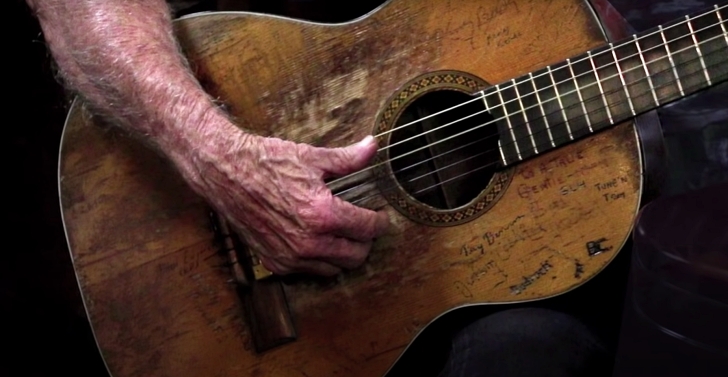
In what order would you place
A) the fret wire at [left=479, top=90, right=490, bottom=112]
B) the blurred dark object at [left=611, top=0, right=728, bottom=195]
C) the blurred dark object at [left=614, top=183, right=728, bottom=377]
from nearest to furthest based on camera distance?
the blurred dark object at [left=614, top=183, right=728, bottom=377] → the fret wire at [left=479, top=90, right=490, bottom=112] → the blurred dark object at [left=611, top=0, right=728, bottom=195]

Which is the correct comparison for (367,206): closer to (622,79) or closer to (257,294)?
(257,294)

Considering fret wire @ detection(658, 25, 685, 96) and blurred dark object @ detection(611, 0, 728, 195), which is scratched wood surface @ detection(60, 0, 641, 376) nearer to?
fret wire @ detection(658, 25, 685, 96)

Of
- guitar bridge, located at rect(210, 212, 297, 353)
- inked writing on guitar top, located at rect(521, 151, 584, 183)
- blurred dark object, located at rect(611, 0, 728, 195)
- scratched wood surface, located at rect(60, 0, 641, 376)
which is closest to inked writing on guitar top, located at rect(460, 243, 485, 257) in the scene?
scratched wood surface, located at rect(60, 0, 641, 376)

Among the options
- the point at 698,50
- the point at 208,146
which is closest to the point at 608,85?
the point at 698,50

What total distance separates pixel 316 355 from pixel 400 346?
119 millimetres

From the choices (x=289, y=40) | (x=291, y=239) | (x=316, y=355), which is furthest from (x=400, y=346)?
(x=289, y=40)

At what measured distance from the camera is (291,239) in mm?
999

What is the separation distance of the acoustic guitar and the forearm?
5 cm

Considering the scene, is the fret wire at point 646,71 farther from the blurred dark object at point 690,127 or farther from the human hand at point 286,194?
the human hand at point 286,194

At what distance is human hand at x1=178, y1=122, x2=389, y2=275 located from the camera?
989 mm

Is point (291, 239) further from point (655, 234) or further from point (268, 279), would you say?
point (655, 234)

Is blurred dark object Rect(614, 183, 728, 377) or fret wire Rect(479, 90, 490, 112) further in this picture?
fret wire Rect(479, 90, 490, 112)

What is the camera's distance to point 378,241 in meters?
1.08

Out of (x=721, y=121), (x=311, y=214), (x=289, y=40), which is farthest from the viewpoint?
(x=721, y=121)
